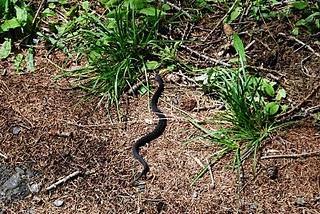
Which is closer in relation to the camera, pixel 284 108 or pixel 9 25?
pixel 284 108

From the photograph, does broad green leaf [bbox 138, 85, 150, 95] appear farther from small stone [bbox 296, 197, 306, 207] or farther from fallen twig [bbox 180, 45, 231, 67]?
small stone [bbox 296, 197, 306, 207]

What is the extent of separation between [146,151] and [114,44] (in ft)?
2.87

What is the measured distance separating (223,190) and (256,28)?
4.81 feet

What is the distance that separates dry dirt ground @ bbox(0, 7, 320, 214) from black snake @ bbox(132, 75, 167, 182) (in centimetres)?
4

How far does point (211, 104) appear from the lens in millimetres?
4047

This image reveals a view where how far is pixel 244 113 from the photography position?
3.73 m

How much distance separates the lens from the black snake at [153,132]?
372 cm

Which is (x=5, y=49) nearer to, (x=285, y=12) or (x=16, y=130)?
(x=16, y=130)

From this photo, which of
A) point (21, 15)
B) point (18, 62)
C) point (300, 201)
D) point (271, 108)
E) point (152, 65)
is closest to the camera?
point (300, 201)

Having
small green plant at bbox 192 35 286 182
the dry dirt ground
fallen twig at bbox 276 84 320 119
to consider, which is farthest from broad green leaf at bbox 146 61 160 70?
fallen twig at bbox 276 84 320 119

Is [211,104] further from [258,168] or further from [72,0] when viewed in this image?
[72,0]

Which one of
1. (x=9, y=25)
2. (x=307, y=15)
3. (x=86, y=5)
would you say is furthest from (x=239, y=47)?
(x=9, y=25)

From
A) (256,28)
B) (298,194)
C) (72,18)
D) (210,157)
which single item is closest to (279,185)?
(298,194)

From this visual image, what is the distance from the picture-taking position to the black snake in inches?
146
